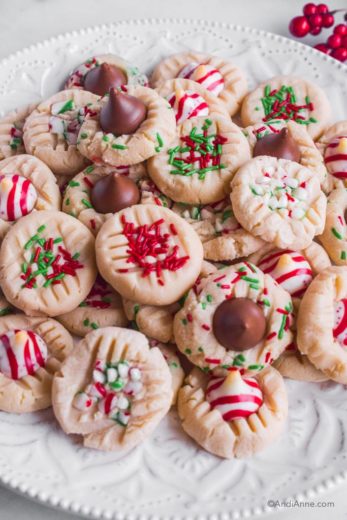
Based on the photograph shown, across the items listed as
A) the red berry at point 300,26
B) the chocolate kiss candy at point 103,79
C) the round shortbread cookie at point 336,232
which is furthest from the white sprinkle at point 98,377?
the red berry at point 300,26

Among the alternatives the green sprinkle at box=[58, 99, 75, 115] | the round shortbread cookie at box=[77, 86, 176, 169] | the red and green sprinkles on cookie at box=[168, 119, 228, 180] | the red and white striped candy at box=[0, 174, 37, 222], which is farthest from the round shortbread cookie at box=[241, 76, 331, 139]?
the red and white striped candy at box=[0, 174, 37, 222]

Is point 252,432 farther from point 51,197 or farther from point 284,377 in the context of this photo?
point 51,197

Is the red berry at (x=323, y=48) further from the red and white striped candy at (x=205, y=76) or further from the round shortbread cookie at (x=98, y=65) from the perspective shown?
the round shortbread cookie at (x=98, y=65)

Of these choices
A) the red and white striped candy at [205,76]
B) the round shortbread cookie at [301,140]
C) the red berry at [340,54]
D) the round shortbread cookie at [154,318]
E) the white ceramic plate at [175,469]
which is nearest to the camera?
the white ceramic plate at [175,469]

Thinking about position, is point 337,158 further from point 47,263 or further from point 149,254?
point 47,263

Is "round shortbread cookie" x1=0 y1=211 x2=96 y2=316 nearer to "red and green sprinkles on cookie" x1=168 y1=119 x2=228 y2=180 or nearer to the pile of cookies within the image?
the pile of cookies
